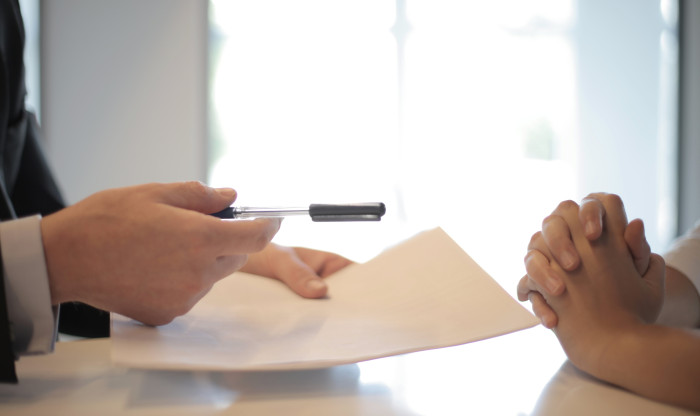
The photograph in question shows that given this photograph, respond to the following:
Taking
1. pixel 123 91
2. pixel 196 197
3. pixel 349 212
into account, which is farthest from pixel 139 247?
pixel 123 91

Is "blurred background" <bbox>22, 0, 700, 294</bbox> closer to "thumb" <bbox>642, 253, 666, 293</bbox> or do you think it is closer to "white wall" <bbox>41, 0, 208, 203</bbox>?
Result: "white wall" <bbox>41, 0, 208, 203</bbox>

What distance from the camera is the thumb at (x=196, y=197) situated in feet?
1.29

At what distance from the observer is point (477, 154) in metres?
2.88

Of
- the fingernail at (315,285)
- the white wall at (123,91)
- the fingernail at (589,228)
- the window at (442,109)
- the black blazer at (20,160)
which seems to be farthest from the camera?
the window at (442,109)

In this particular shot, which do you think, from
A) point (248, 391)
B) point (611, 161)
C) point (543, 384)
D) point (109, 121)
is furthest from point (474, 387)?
point (611, 161)

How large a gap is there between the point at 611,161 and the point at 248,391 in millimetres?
3226

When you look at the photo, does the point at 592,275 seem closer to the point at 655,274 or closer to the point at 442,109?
the point at 655,274

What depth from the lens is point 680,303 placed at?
55 centimetres

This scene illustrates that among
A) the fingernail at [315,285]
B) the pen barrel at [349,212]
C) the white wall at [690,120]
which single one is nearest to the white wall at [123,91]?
the fingernail at [315,285]

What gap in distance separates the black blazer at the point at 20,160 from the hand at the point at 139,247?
0.35 m

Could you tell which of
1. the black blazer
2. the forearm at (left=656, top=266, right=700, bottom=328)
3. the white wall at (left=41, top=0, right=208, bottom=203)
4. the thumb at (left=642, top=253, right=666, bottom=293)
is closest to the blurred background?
the white wall at (left=41, top=0, right=208, bottom=203)

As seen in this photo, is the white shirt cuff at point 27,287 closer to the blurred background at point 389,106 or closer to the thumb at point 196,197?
the thumb at point 196,197

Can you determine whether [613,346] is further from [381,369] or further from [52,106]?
[52,106]

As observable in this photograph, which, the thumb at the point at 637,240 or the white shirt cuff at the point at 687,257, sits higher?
the thumb at the point at 637,240
